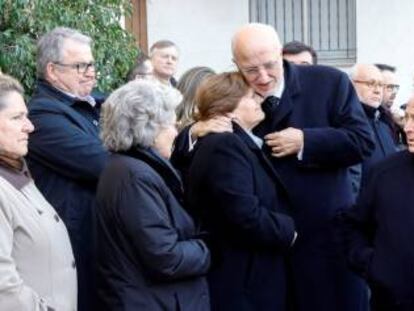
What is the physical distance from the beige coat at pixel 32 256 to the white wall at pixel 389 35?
25.2 feet

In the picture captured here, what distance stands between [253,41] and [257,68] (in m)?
0.13

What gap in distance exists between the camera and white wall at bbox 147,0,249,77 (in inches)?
440

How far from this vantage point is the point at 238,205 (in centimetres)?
436

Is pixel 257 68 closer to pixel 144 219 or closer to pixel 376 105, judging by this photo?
pixel 144 219

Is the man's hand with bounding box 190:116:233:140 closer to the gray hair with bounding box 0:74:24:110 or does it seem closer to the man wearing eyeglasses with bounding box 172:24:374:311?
the man wearing eyeglasses with bounding box 172:24:374:311

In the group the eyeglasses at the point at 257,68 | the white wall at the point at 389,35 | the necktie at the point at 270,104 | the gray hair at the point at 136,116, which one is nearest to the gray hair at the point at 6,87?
the gray hair at the point at 136,116

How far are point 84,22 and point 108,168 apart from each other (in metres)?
2.48

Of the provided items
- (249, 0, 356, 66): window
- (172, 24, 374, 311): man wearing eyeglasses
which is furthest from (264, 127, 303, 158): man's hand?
(249, 0, 356, 66): window

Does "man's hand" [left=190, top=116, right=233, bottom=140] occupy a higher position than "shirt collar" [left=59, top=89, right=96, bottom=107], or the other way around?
"shirt collar" [left=59, top=89, right=96, bottom=107]

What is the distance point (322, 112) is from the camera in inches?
189

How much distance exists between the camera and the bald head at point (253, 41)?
15.1 feet

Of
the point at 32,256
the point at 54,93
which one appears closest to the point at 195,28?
the point at 54,93

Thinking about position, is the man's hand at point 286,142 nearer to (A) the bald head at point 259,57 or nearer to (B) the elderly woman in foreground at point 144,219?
(A) the bald head at point 259,57

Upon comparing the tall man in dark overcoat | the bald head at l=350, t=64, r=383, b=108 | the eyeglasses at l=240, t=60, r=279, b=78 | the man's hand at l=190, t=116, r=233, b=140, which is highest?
the eyeglasses at l=240, t=60, r=279, b=78
